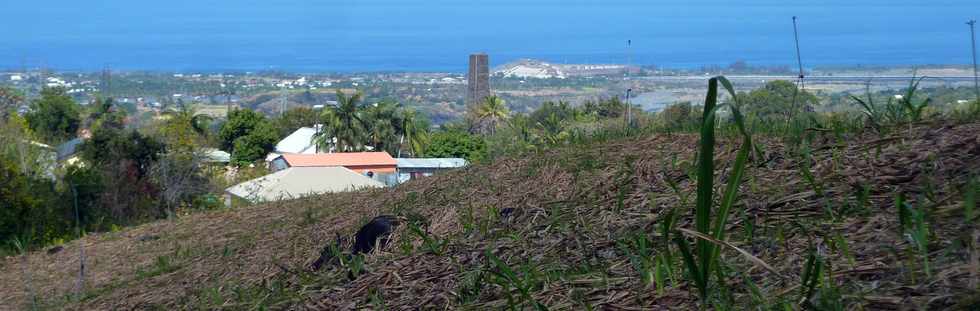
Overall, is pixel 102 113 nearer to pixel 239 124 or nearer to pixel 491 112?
pixel 239 124

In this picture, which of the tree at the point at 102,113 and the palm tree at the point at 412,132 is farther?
the tree at the point at 102,113

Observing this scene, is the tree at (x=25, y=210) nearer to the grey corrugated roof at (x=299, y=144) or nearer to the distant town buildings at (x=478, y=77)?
the grey corrugated roof at (x=299, y=144)

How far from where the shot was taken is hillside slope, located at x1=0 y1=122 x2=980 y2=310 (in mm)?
3699

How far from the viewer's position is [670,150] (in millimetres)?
6594

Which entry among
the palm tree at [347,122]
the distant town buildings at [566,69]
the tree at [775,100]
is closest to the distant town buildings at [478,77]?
the distant town buildings at [566,69]

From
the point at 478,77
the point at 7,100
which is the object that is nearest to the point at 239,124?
the point at 478,77

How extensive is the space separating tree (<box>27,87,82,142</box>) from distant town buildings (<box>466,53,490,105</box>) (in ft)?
78.8

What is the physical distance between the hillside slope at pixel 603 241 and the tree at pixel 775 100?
1628mm

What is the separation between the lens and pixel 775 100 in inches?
393

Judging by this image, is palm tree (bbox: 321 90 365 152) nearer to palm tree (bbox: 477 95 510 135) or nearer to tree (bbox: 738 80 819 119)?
palm tree (bbox: 477 95 510 135)

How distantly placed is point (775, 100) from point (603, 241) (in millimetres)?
5892

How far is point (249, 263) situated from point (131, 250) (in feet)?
8.84

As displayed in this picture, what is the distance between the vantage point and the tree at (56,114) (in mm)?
60750

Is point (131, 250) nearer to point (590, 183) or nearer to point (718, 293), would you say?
point (590, 183)
